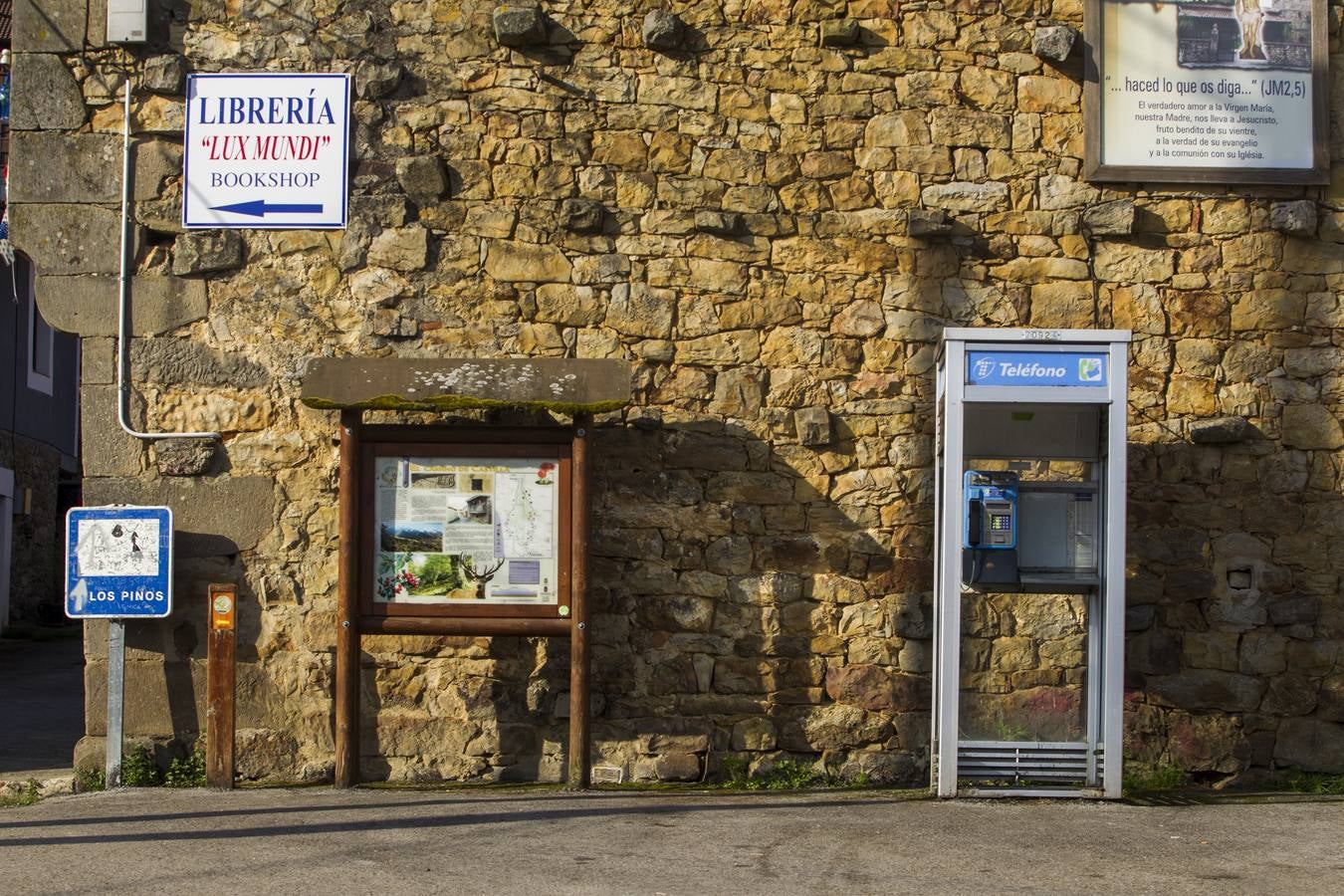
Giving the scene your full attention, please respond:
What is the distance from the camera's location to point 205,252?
298 inches

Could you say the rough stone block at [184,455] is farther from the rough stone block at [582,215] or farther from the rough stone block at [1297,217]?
the rough stone block at [1297,217]

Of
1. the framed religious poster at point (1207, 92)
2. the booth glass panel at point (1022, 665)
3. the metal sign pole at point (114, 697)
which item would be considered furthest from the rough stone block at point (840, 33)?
the metal sign pole at point (114, 697)

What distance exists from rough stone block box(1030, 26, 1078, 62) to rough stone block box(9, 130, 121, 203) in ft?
15.0

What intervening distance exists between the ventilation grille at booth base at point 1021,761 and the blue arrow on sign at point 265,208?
4.04 meters

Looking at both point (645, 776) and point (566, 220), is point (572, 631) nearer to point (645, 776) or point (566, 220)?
point (645, 776)

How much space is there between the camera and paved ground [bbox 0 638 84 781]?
28.2ft

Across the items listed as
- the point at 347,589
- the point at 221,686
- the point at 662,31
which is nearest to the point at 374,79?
the point at 662,31

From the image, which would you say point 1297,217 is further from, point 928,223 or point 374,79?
point 374,79

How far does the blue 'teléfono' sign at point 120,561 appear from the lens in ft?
23.6

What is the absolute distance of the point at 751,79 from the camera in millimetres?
7621

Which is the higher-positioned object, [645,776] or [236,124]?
[236,124]

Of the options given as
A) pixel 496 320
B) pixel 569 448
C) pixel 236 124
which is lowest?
pixel 569 448

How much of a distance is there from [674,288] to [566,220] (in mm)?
629

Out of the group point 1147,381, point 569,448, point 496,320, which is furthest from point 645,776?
point 1147,381
